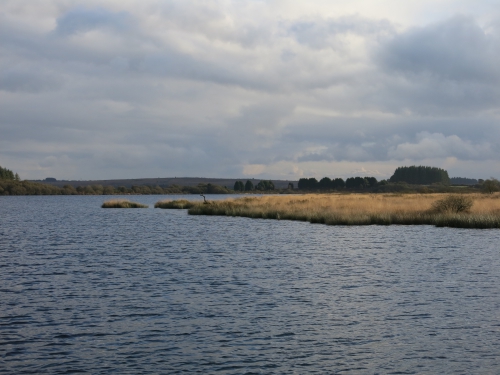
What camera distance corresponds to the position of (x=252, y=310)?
18.9 meters

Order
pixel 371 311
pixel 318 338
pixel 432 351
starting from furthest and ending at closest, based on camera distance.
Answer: pixel 371 311 < pixel 318 338 < pixel 432 351

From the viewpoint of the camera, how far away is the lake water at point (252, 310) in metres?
13.7

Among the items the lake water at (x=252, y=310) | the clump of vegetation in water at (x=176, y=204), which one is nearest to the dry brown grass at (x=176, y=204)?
the clump of vegetation in water at (x=176, y=204)

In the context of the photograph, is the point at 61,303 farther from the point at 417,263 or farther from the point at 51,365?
the point at 417,263

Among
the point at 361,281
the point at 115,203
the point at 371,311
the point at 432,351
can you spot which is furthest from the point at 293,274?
the point at 115,203

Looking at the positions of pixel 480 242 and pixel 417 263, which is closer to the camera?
pixel 417 263

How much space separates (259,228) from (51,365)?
42.8m

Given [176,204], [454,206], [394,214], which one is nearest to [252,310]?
[394,214]

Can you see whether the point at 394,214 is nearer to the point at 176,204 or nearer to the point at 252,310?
the point at 252,310

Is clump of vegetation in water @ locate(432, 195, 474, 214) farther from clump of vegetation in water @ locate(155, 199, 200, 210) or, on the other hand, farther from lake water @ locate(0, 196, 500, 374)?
clump of vegetation in water @ locate(155, 199, 200, 210)

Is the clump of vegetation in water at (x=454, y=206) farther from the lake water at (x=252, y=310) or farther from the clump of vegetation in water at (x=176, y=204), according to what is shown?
the clump of vegetation in water at (x=176, y=204)

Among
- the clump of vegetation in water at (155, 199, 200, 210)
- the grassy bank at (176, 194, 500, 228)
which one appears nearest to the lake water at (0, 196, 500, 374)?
the grassy bank at (176, 194, 500, 228)

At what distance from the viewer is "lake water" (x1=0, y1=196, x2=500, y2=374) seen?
13.7 metres

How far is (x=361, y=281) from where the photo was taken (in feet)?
80.0
